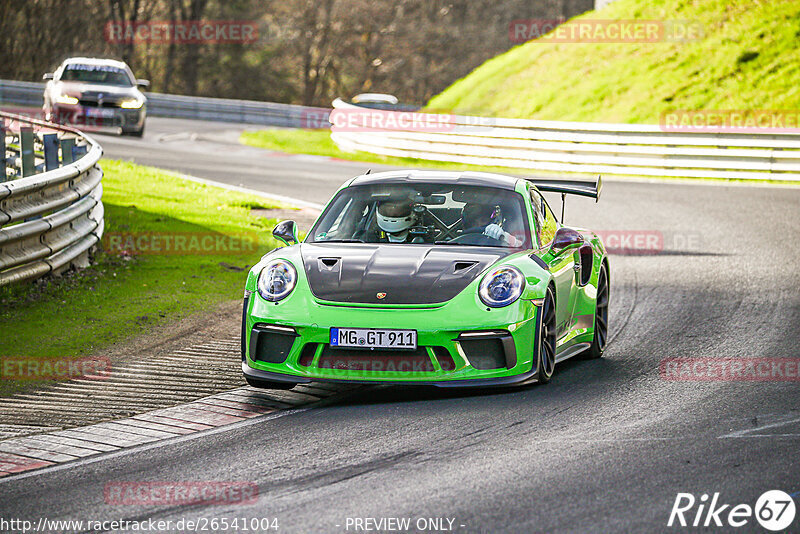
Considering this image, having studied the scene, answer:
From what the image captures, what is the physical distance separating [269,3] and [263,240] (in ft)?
157

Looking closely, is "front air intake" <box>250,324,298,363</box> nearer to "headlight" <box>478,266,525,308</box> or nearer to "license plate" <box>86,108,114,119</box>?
"headlight" <box>478,266,525,308</box>

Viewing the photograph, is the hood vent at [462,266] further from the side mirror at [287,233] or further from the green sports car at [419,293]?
the side mirror at [287,233]

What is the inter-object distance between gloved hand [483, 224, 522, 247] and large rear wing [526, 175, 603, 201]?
3.05 feet
